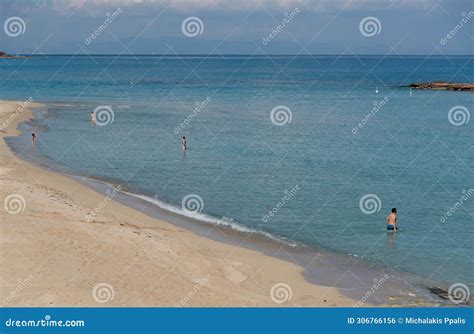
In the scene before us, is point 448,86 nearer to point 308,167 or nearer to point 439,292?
point 308,167

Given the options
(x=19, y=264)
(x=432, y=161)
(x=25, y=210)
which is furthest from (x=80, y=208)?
(x=432, y=161)

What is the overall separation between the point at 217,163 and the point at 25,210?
19.4 meters

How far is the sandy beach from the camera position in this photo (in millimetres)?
17156

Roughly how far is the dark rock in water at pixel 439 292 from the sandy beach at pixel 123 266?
128 inches

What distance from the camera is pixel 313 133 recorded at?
5738cm

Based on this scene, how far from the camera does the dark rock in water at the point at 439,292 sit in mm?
19953

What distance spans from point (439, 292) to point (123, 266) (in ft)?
33.9

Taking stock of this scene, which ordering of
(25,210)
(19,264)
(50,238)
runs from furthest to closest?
(25,210)
(50,238)
(19,264)

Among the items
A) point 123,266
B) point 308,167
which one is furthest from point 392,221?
point 308,167

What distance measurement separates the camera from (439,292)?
66.7ft

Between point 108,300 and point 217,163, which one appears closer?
point 108,300

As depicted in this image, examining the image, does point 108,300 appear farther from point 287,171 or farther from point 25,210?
point 287,171

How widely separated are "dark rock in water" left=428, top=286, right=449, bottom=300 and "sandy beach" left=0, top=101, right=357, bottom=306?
10.7ft

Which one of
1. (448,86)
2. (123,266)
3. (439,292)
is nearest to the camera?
(123,266)
